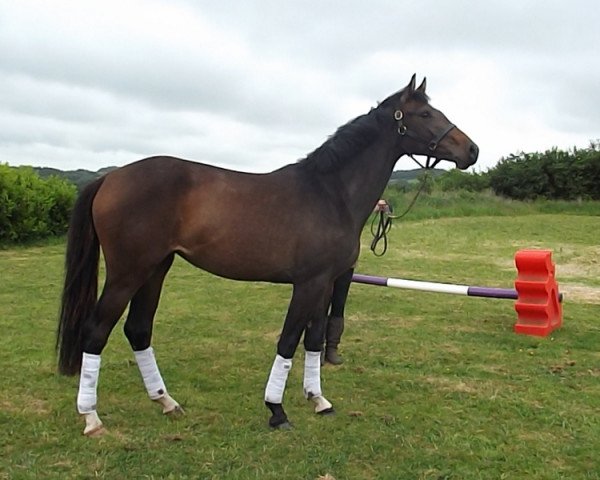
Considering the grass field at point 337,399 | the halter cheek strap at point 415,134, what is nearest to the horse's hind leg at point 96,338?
the grass field at point 337,399

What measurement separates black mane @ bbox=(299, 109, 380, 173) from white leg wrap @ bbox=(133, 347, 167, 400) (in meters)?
1.60

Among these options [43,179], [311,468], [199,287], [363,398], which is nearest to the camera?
[311,468]

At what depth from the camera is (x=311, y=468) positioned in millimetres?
3168

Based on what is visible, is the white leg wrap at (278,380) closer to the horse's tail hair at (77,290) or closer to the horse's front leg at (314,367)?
the horse's front leg at (314,367)

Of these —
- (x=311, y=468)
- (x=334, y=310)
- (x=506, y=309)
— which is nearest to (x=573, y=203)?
(x=506, y=309)

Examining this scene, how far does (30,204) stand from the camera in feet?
44.5

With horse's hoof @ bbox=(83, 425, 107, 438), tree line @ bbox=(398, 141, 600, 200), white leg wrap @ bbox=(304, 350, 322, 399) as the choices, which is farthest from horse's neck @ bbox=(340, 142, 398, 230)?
tree line @ bbox=(398, 141, 600, 200)

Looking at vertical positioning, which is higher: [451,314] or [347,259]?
[347,259]

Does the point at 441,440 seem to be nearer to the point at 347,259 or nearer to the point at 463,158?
the point at 347,259

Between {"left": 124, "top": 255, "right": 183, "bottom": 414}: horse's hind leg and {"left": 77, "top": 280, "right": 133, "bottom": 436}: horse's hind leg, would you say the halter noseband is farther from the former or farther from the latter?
{"left": 77, "top": 280, "right": 133, "bottom": 436}: horse's hind leg

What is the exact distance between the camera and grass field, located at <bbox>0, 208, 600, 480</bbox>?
3.25 metres

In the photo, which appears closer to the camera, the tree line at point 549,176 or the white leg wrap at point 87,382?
the white leg wrap at point 87,382

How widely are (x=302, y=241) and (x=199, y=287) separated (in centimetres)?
589

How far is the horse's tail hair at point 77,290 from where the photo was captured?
3801 mm
